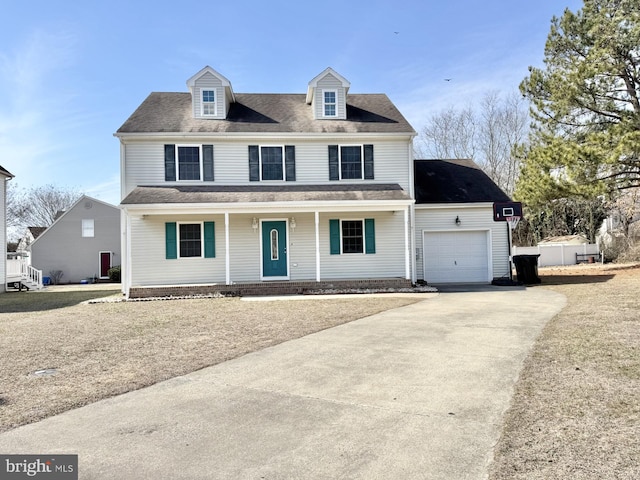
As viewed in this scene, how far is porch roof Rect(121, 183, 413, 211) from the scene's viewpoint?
1438cm

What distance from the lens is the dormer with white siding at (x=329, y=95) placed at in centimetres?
1703

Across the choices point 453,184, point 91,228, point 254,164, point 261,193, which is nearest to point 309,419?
point 261,193

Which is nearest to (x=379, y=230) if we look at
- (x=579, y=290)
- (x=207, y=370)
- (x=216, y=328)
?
(x=579, y=290)

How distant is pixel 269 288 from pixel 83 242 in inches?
727

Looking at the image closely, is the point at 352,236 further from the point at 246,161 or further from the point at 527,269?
the point at 527,269

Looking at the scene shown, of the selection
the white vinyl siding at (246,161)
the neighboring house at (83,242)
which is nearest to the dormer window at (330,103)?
the white vinyl siding at (246,161)

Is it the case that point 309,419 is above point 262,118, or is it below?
below

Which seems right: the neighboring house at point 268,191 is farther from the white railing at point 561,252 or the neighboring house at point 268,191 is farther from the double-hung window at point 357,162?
the white railing at point 561,252

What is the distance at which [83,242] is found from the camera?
27.6m

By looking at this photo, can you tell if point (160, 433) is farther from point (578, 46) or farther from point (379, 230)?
point (578, 46)

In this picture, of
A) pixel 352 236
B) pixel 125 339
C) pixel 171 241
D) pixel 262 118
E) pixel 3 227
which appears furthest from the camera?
pixel 3 227

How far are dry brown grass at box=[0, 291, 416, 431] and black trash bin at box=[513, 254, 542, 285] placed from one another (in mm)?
6669

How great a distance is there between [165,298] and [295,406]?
10.8 metres

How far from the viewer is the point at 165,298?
1409 cm
